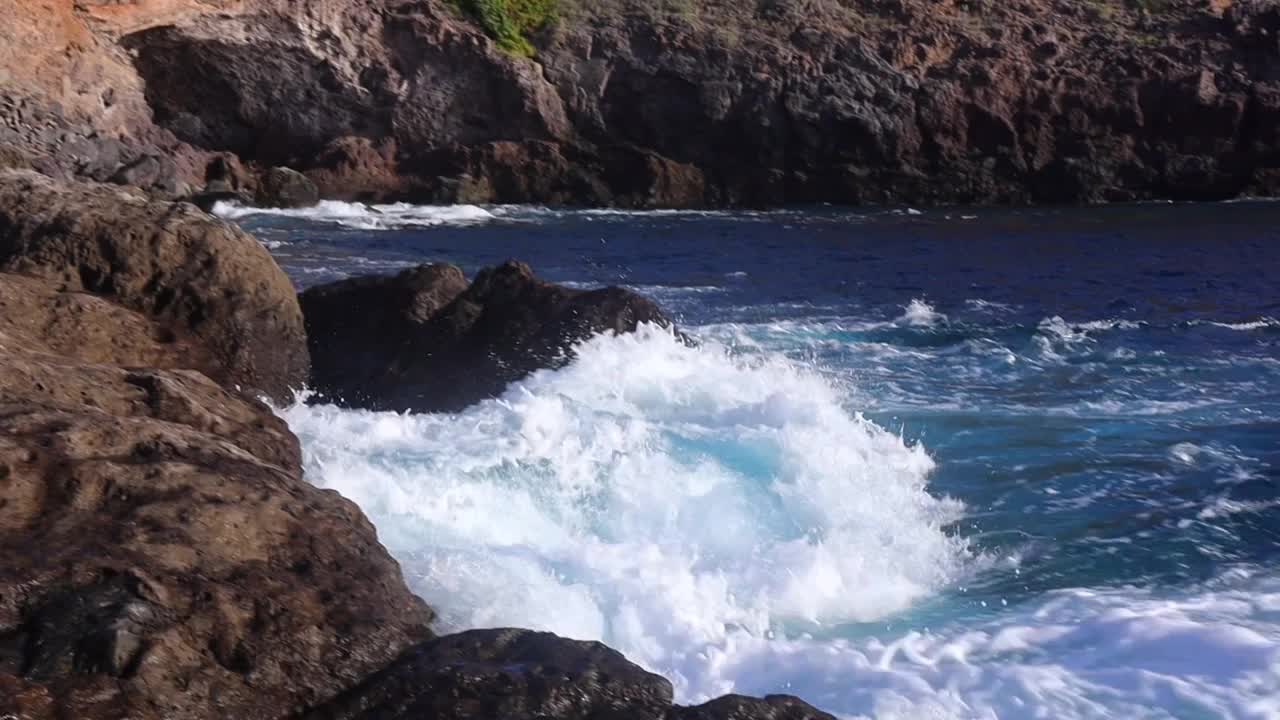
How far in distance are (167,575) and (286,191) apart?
61.6 feet

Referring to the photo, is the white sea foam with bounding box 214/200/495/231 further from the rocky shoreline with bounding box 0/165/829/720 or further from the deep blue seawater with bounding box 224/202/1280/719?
the rocky shoreline with bounding box 0/165/829/720

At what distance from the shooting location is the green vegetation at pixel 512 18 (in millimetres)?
25516

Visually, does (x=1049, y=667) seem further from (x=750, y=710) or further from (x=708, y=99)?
(x=708, y=99)

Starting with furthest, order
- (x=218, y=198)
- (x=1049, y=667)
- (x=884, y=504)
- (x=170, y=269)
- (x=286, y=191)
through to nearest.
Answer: (x=286, y=191) < (x=218, y=198) < (x=170, y=269) < (x=884, y=504) < (x=1049, y=667)

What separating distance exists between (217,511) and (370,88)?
21.1m

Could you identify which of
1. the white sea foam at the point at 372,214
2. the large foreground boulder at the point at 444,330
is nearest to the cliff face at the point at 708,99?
the white sea foam at the point at 372,214

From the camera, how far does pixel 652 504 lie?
6.81 m

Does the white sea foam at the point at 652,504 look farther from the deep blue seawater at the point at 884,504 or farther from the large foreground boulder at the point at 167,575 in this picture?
the large foreground boulder at the point at 167,575

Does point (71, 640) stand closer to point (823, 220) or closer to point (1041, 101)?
point (823, 220)

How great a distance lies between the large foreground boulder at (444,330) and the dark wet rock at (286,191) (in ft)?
43.6

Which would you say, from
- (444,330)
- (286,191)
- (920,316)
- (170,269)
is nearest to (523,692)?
(170,269)

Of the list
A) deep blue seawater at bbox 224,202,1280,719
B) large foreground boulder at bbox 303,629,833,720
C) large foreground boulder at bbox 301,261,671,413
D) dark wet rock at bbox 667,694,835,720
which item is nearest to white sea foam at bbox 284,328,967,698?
deep blue seawater at bbox 224,202,1280,719

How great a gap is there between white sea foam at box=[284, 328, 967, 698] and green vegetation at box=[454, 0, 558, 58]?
17551 mm

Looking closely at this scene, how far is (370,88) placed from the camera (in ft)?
80.9
